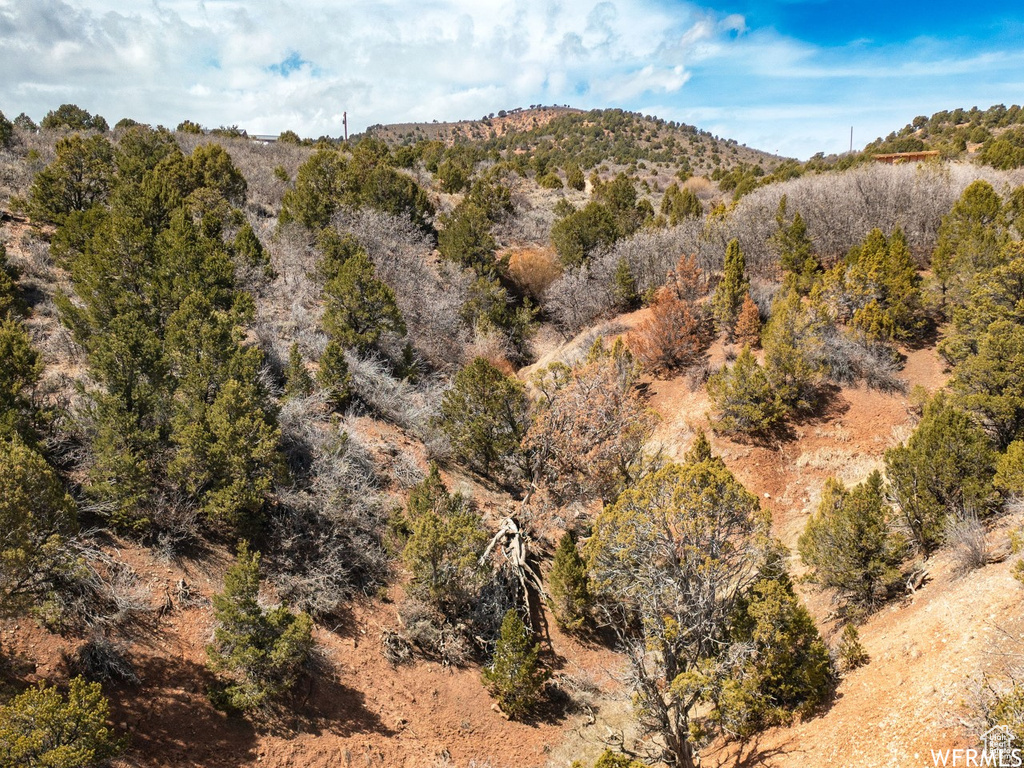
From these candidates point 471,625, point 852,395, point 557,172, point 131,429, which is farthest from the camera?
point 557,172

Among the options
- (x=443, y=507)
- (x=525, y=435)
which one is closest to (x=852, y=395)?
(x=525, y=435)

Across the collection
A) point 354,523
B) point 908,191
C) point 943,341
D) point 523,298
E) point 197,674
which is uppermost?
point 908,191

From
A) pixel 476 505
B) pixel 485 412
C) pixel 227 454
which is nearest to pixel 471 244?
pixel 485 412

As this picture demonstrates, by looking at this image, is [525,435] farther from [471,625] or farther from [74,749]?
[74,749]

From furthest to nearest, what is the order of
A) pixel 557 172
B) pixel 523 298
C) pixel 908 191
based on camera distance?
pixel 557 172
pixel 523 298
pixel 908 191

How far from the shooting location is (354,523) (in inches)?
607

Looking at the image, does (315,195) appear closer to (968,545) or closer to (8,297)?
(8,297)

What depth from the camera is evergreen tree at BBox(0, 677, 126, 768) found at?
7.25 m

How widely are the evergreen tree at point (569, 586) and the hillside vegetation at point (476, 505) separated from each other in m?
0.11

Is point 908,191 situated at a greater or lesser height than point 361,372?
greater

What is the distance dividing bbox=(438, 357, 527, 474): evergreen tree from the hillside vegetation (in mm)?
107

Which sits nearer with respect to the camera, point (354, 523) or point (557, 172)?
point (354, 523)

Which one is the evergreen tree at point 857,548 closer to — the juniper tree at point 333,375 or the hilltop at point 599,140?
the juniper tree at point 333,375

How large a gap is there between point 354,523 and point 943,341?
876 inches
